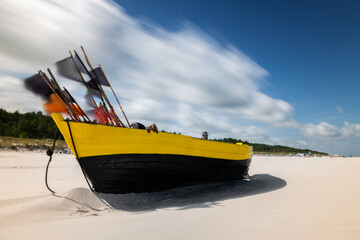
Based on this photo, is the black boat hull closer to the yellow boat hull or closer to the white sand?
the yellow boat hull

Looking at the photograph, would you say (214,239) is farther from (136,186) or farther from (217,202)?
(136,186)

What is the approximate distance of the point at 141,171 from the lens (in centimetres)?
521

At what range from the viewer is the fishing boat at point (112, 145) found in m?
4.89

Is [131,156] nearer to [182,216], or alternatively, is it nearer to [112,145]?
[112,145]

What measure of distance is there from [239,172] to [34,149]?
22.8 metres

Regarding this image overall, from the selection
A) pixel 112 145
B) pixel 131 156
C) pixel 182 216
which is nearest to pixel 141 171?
pixel 131 156

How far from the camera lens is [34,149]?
22047mm

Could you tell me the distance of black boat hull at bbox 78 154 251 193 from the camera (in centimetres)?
501

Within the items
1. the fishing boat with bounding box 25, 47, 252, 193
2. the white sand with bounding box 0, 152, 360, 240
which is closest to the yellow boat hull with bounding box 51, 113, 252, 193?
the fishing boat with bounding box 25, 47, 252, 193

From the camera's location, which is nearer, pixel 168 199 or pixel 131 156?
pixel 131 156

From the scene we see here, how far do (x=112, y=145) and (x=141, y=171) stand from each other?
100cm

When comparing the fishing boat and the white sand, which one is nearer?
the white sand

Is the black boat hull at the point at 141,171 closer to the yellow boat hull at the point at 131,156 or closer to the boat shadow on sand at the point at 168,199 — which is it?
the yellow boat hull at the point at 131,156

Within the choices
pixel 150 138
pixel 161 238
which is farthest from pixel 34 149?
pixel 161 238
